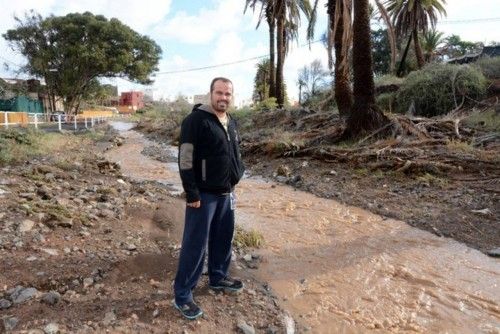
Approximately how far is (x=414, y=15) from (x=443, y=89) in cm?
1607

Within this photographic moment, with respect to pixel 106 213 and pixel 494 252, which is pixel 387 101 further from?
pixel 106 213

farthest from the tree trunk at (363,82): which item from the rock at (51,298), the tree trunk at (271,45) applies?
the tree trunk at (271,45)

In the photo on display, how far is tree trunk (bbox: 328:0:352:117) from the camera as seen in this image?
473 inches

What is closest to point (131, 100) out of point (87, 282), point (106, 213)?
point (106, 213)

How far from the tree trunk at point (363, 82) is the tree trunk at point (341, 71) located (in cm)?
131

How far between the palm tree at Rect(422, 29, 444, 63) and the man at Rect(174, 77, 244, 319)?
3424cm

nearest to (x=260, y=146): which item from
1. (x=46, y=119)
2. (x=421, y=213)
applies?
(x=421, y=213)

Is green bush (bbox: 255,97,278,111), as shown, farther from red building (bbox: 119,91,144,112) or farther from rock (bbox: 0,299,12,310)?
red building (bbox: 119,91,144,112)

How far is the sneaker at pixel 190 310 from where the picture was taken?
3.18m

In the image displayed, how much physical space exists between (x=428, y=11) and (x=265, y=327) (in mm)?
29924

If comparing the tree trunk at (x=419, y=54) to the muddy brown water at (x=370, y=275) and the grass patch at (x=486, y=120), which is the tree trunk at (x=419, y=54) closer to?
the grass patch at (x=486, y=120)

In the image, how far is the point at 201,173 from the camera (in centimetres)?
318

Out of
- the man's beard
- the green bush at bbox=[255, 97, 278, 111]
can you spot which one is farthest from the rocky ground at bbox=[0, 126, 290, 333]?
the green bush at bbox=[255, 97, 278, 111]

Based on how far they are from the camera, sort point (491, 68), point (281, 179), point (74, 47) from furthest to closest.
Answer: point (74, 47)
point (491, 68)
point (281, 179)
